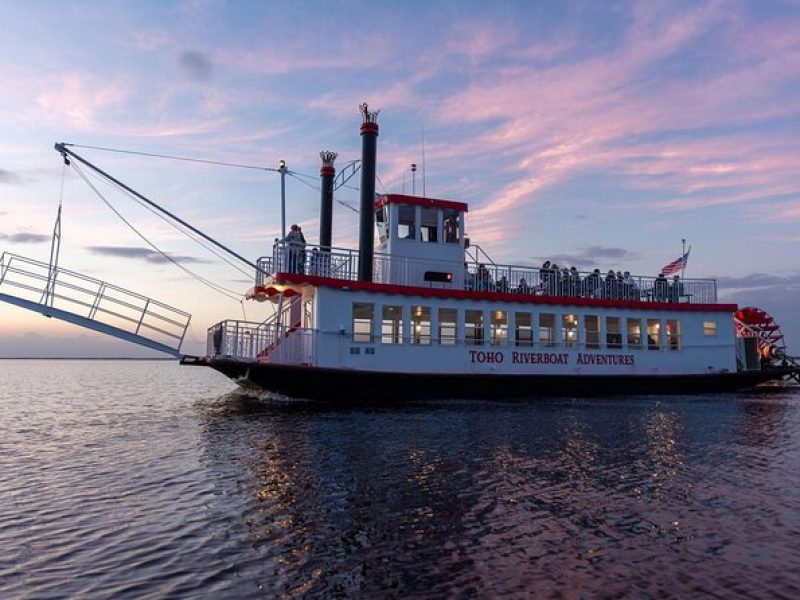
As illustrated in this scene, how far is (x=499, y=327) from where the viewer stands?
23.4m

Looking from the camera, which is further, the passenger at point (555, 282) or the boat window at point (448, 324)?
the passenger at point (555, 282)

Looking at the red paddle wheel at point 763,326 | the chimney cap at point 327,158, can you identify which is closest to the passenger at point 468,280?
the chimney cap at point 327,158

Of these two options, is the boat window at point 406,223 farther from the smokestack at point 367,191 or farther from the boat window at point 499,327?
the boat window at point 499,327

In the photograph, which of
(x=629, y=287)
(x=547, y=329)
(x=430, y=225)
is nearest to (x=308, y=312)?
(x=430, y=225)

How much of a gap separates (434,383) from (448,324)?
182 inches

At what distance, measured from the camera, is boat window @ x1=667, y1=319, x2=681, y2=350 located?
25.6 meters

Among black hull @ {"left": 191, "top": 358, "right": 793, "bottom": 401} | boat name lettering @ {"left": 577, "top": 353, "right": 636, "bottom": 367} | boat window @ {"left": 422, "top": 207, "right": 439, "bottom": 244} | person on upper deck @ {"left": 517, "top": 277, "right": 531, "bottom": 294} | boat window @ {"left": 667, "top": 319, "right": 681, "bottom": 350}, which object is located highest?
boat window @ {"left": 422, "top": 207, "right": 439, "bottom": 244}

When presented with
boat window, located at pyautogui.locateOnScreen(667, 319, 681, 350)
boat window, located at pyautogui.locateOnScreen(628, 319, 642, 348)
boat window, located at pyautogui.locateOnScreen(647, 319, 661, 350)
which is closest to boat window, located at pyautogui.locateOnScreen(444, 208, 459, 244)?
boat window, located at pyautogui.locateOnScreen(628, 319, 642, 348)

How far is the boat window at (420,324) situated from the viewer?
2161cm

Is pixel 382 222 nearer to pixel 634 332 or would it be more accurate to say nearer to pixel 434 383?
pixel 434 383

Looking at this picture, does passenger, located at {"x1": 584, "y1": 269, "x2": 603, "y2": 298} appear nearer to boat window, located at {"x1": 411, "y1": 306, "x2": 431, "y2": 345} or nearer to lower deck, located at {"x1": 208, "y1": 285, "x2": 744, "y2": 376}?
lower deck, located at {"x1": 208, "y1": 285, "x2": 744, "y2": 376}

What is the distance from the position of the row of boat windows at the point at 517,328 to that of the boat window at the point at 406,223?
3.09m

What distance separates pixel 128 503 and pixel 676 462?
30.7 feet

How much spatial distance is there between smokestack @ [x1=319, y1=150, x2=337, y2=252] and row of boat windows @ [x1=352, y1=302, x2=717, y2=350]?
13.8 feet
